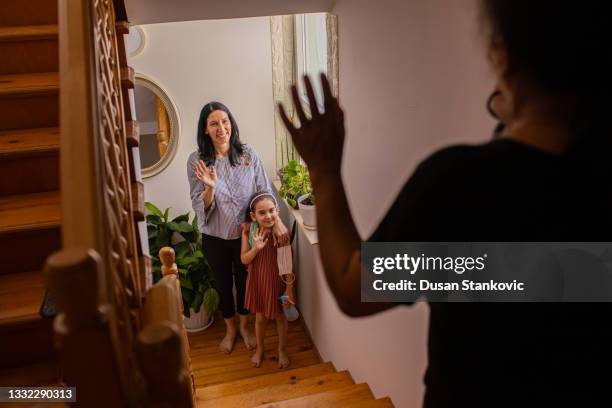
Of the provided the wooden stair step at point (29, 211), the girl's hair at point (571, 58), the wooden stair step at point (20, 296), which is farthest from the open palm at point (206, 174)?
the girl's hair at point (571, 58)

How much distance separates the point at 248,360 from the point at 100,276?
11.4 feet

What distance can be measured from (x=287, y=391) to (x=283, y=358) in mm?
886

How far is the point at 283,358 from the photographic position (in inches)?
161

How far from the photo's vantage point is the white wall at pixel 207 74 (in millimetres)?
4316

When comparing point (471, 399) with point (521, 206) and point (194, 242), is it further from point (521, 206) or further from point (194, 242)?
point (194, 242)

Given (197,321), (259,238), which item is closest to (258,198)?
(259,238)

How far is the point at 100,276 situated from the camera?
88cm

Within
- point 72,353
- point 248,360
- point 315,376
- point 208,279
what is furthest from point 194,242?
point 72,353

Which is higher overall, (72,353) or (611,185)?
(611,185)

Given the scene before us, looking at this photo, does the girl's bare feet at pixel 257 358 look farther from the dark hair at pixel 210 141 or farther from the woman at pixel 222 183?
the dark hair at pixel 210 141

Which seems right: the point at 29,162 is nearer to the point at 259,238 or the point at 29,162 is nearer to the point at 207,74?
the point at 259,238

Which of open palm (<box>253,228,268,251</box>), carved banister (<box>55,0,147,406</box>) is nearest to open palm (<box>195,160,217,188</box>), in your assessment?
open palm (<box>253,228,268,251</box>)

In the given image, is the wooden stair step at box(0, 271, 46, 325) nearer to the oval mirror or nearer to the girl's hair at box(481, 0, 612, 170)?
the girl's hair at box(481, 0, 612, 170)

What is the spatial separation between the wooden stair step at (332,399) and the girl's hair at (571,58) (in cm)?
210
